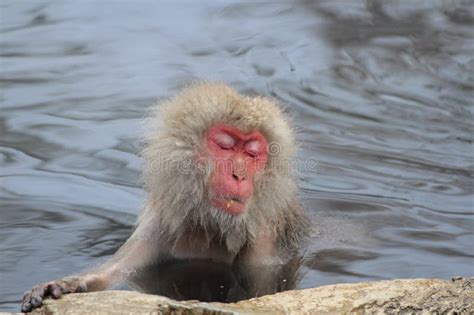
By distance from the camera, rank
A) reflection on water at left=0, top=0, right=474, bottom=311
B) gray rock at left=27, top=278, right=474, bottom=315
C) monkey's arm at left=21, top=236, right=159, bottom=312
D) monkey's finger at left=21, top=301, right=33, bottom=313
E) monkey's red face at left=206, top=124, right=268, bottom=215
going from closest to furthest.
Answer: gray rock at left=27, top=278, right=474, bottom=315
monkey's finger at left=21, top=301, right=33, bottom=313
monkey's arm at left=21, top=236, right=159, bottom=312
monkey's red face at left=206, top=124, right=268, bottom=215
reflection on water at left=0, top=0, right=474, bottom=311

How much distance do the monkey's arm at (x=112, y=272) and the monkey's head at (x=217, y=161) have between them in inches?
6.2

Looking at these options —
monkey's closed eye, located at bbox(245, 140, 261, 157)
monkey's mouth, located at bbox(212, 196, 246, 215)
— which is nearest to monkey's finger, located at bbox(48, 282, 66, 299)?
monkey's mouth, located at bbox(212, 196, 246, 215)

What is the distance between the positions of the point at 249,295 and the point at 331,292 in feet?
4.53

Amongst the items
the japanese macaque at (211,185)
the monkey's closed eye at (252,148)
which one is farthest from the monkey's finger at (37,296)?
the monkey's closed eye at (252,148)

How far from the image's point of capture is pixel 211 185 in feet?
21.7

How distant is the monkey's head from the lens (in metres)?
6.62

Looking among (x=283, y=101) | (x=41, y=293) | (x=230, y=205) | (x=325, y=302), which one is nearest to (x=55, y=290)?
(x=41, y=293)

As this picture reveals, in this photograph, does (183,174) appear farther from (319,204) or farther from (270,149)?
(319,204)

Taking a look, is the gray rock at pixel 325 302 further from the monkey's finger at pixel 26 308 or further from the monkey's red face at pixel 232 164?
the monkey's red face at pixel 232 164

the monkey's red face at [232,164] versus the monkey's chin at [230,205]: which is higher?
the monkey's red face at [232,164]

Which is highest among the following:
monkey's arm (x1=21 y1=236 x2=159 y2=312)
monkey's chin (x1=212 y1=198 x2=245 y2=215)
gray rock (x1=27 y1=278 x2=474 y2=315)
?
gray rock (x1=27 y1=278 x2=474 y2=315)

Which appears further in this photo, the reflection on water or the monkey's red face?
the reflection on water

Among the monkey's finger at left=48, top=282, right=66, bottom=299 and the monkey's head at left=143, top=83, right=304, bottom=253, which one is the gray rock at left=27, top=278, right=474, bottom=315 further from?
the monkey's head at left=143, top=83, right=304, bottom=253

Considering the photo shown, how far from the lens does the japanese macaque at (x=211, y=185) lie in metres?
6.62
